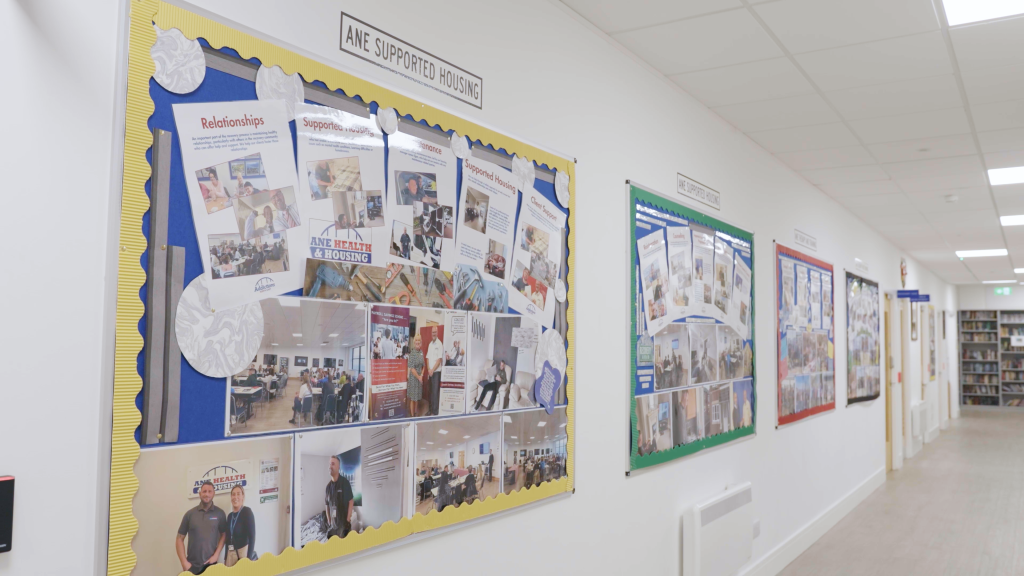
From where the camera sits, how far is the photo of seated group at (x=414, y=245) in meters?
2.11

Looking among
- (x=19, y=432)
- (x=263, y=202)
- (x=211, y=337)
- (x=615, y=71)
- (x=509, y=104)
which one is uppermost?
(x=615, y=71)

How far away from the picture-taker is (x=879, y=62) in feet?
11.6

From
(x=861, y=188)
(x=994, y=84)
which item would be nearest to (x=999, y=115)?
(x=994, y=84)

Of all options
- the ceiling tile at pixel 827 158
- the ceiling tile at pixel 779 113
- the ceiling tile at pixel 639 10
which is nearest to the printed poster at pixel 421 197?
the ceiling tile at pixel 639 10

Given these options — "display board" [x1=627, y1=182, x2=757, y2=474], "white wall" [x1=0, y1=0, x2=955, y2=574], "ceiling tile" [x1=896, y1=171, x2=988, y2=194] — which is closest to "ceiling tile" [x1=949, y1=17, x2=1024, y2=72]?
"white wall" [x1=0, y1=0, x2=955, y2=574]

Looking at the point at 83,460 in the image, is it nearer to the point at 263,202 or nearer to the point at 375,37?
the point at 263,202

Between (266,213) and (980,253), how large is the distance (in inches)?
479

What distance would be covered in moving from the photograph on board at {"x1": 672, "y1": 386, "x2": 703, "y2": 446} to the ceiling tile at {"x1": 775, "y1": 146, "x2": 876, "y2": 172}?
2.36m

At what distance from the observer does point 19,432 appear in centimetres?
133

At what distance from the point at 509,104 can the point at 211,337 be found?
1.47 m

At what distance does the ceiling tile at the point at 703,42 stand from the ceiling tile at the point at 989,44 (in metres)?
0.80

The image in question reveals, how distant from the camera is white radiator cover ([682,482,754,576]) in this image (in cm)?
377

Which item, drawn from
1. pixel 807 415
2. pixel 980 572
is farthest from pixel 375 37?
pixel 980 572

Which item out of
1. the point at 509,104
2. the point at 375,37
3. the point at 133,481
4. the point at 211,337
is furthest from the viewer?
the point at 509,104
